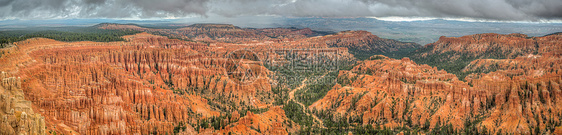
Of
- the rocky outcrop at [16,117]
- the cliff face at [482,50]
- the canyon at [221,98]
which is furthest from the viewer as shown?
the cliff face at [482,50]

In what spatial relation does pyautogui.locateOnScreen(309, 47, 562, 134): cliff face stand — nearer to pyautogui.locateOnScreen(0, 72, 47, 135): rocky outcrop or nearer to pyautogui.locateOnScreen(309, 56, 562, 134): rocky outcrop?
pyautogui.locateOnScreen(309, 56, 562, 134): rocky outcrop

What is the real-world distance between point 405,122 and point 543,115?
24695 mm

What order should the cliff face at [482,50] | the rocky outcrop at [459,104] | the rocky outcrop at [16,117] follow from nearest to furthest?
A: the rocky outcrop at [16,117]
the rocky outcrop at [459,104]
the cliff face at [482,50]

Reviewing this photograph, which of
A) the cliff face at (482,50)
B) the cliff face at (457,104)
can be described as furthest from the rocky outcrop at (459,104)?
the cliff face at (482,50)

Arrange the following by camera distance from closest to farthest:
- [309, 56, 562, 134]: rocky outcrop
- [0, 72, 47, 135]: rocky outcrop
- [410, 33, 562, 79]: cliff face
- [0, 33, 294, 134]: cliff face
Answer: [0, 72, 47, 135]: rocky outcrop, [0, 33, 294, 134]: cliff face, [309, 56, 562, 134]: rocky outcrop, [410, 33, 562, 79]: cliff face

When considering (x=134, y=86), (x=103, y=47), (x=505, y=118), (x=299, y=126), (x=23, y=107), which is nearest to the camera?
(x=23, y=107)

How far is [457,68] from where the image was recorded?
459ft

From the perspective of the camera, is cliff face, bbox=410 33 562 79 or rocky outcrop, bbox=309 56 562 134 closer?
rocky outcrop, bbox=309 56 562 134

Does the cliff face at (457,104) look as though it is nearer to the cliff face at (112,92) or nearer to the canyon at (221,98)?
the canyon at (221,98)

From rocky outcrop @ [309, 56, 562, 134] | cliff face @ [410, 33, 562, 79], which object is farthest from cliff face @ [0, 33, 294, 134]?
cliff face @ [410, 33, 562, 79]

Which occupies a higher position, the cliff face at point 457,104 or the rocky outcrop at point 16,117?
the rocky outcrop at point 16,117

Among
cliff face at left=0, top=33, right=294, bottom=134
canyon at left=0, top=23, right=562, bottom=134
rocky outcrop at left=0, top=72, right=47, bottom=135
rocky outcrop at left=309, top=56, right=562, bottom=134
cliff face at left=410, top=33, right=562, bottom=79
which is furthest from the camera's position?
cliff face at left=410, top=33, right=562, bottom=79

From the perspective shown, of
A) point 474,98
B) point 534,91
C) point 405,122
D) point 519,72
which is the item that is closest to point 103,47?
point 405,122

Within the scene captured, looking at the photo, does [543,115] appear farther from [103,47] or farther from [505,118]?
[103,47]
